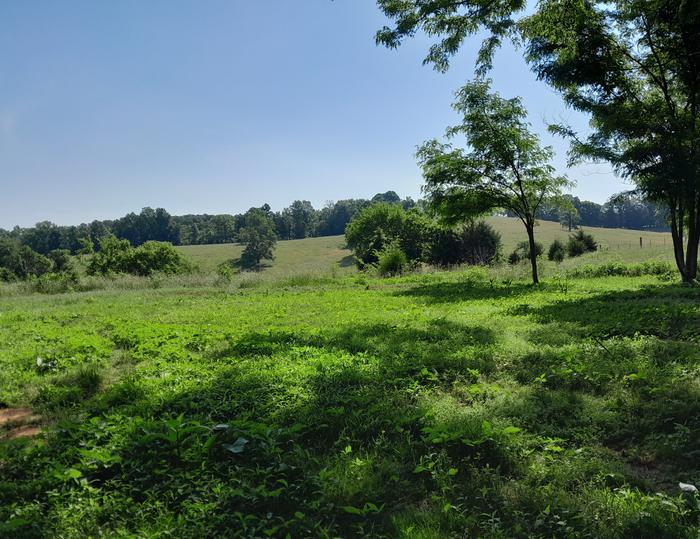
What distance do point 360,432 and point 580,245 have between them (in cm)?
3801

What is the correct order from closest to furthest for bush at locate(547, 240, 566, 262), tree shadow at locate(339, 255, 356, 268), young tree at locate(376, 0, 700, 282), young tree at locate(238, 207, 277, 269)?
young tree at locate(376, 0, 700, 282)
bush at locate(547, 240, 566, 262)
tree shadow at locate(339, 255, 356, 268)
young tree at locate(238, 207, 277, 269)

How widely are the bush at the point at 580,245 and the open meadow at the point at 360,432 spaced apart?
31403 millimetres

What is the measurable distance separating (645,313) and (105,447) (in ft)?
29.6

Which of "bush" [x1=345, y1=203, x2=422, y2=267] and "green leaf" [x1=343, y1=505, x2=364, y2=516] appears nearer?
"green leaf" [x1=343, y1=505, x2=364, y2=516]

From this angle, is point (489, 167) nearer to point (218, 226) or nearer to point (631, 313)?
point (631, 313)

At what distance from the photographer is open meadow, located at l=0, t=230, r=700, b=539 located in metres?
2.80

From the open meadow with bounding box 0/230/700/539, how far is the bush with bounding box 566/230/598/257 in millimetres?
31403

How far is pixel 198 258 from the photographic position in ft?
263

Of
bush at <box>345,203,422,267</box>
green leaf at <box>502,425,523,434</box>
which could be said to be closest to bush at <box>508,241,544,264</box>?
bush at <box>345,203,422,267</box>

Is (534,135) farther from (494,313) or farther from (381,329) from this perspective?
(381,329)

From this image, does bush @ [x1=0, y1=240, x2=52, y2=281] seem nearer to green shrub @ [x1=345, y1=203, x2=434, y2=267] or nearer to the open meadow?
green shrub @ [x1=345, y1=203, x2=434, y2=267]

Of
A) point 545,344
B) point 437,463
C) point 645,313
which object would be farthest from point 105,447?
point 645,313

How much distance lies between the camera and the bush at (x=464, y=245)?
38.5 meters

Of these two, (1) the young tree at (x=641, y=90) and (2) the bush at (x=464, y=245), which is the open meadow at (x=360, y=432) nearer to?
(1) the young tree at (x=641, y=90)
